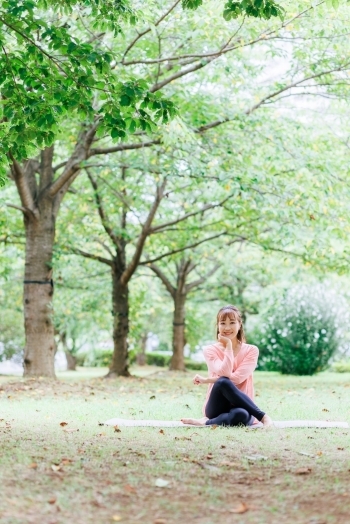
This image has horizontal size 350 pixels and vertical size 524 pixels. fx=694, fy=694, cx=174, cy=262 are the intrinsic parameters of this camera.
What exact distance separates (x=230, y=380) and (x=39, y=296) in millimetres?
7884

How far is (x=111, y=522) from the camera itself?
3.86m

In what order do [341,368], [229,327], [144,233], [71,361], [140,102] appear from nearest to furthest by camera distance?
1. [229,327]
2. [140,102]
3. [144,233]
4. [341,368]
5. [71,361]

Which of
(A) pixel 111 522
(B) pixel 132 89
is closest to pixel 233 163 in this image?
(B) pixel 132 89

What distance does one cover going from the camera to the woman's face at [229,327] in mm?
8047

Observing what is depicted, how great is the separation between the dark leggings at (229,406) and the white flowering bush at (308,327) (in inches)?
614

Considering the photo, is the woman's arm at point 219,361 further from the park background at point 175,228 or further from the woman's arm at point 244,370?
the park background at point 175,228

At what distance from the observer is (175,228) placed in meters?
18.8

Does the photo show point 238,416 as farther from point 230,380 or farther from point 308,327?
point 308,327

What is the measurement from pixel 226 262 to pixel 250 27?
540 inches

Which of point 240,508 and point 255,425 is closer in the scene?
point 240,508

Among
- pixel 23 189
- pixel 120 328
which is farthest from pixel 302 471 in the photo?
pixel 120 328

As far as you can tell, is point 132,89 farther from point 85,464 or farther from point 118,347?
point 118,347

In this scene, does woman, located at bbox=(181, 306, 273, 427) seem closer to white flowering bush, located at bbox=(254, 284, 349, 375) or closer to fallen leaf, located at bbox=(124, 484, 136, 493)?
fallen leaf, located at bbox=(124, 484, 136, 493)

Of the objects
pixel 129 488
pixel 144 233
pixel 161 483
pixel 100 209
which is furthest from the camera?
pixel 100 209
